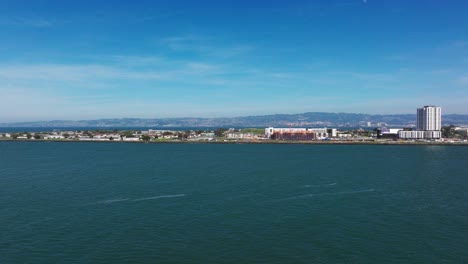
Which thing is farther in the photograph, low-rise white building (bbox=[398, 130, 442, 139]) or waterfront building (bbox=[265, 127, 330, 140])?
waterfront building (bbox=[265, 127, 330, 140])

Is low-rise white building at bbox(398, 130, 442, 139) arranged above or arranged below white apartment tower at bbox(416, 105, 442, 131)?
below

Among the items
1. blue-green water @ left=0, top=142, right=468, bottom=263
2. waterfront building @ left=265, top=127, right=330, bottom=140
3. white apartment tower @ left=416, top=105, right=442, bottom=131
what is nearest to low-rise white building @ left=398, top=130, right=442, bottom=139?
waterfront building @ left=265, top=127, right=330, bottom=140

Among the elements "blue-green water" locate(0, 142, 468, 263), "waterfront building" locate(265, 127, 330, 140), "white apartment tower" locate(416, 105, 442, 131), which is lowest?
"blue-green water" locate(0, 142, 468, 263)

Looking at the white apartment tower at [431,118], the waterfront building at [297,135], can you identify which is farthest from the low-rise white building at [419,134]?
the white apartment tower at [431,118]

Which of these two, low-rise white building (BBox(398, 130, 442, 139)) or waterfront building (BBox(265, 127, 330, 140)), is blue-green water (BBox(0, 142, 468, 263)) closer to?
low-rise white building (BBox(398, 130, 442, 139))

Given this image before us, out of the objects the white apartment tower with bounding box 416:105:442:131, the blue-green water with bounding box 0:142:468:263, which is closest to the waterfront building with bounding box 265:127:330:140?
the white apartment tower with bounding box 416:105:442:131

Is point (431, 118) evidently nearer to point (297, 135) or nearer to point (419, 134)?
point (419, 134)

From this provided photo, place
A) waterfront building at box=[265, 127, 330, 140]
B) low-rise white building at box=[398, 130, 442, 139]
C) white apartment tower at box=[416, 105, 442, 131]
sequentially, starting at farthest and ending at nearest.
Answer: white apartment tower at box=[416, 105, 442, 131] → waterfront building at box=[265, 127, 330, 140] → low-rise white building at box=[398, 130, 442, 139]

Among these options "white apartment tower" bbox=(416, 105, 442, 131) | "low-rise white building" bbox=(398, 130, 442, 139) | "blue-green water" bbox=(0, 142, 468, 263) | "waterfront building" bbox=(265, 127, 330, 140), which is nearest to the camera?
"blue-green water" bbox=(0, 142, 468, 263)


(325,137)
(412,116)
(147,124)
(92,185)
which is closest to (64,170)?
(92,185)
